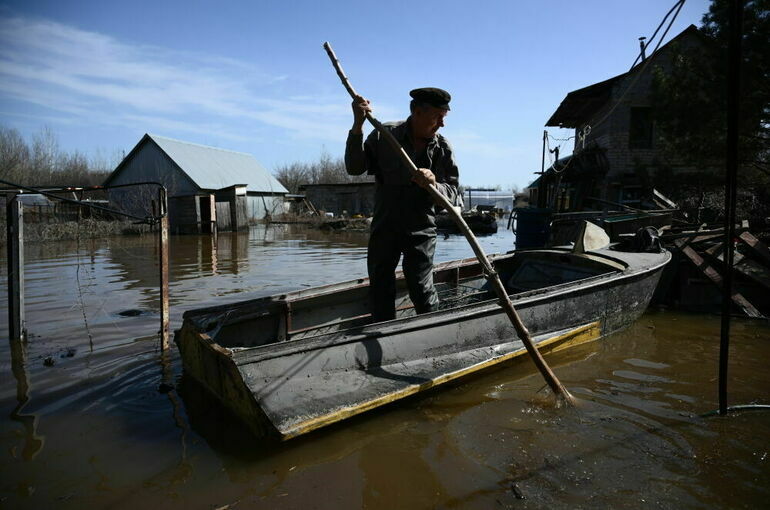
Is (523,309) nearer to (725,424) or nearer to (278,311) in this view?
(725,424)

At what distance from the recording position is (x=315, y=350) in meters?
3.12

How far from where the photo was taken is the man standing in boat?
3521 mm

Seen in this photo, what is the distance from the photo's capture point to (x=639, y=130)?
17453mm

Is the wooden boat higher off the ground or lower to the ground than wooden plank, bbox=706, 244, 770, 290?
lower

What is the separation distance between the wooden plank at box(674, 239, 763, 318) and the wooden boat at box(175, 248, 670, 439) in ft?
4.21

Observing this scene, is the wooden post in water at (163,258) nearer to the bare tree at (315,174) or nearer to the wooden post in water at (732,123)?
the wooden post in water at (732,123)

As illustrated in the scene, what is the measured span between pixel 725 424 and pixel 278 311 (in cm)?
350

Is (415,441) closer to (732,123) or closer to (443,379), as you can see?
(443,379)

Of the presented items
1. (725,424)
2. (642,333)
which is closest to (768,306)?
(642,333)

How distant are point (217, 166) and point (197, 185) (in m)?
4.70

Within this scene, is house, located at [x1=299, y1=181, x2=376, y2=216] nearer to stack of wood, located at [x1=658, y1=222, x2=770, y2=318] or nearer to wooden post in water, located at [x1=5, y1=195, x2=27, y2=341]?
stack of wood, located at [x1=658, y1=222, x2=770, y2=318]

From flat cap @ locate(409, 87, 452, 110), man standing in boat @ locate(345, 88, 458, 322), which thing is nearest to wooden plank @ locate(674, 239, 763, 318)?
man standing in boat @ locate(345, 88, 458, 322)

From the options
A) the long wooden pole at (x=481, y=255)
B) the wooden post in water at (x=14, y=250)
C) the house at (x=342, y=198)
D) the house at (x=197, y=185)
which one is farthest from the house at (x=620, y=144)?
the house at (x=342, y=198)

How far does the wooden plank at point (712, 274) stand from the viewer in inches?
252
